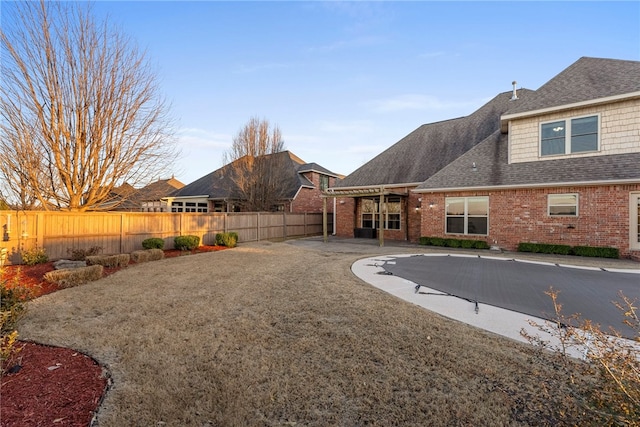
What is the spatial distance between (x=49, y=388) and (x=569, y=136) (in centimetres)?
1570

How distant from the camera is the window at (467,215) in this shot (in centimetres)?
1276

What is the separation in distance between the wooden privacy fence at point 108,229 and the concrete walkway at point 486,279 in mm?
8142

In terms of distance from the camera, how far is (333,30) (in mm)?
10984

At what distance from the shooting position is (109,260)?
27.3ft

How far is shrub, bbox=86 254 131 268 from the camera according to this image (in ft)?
26.3

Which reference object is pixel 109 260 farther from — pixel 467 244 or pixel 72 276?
pixel 467 244

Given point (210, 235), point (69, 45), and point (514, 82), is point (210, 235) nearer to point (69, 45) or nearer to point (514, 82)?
point (69, 45)

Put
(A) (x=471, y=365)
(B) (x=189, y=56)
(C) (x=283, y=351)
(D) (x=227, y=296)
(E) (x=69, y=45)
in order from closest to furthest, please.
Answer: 1. (A) (x=471, y=365)
2. (C) (x=283, y=351)
3. (D) (x=227, y=296)
4. (E) (x=69, y=45)
5. (B) (x=189, y=56)

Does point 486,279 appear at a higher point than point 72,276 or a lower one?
lower

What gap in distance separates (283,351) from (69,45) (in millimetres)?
10115

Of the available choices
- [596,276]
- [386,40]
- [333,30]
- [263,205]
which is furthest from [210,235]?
[596,276]

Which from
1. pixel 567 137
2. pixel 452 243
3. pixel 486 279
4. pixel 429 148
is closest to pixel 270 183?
pixel 429 148

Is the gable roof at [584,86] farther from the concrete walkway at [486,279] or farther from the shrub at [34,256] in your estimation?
the shrub at [34,256]

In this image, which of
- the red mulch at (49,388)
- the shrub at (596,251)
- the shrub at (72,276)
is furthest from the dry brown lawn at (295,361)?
the shrub at (596,251)
